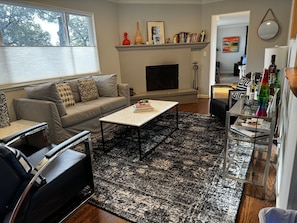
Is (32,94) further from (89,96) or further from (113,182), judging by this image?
(113,182)

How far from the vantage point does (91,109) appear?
3041 mm

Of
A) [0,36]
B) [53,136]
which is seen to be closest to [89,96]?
[53,136]

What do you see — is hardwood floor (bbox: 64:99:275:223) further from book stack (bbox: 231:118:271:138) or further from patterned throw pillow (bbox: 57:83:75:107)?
patterned throw pillow (bbox: 57:83:75:107)

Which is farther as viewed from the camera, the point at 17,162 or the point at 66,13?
the point at 66,13

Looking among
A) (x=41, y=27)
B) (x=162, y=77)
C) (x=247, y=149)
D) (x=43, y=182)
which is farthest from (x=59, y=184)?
(x=162, y=77)

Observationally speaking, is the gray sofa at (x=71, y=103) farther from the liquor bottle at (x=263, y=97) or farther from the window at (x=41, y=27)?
the liquor bottle at (x=263, y=97)

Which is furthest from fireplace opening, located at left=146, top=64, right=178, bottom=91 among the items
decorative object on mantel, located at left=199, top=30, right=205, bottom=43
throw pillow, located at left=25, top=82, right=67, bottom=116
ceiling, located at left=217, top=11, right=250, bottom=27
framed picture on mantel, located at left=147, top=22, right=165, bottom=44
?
throw pillow, located at left=25, top=82, right=67, bottom=116

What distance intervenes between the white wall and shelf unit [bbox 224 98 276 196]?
27.8 ft

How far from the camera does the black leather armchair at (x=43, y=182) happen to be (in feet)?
3.76

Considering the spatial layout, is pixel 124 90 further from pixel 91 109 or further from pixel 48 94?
pixel 48 94

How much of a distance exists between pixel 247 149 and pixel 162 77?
286 centimetres

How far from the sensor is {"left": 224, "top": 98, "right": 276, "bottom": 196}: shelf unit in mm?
1714

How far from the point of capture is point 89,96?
3535mm

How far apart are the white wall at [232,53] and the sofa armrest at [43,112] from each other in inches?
367
